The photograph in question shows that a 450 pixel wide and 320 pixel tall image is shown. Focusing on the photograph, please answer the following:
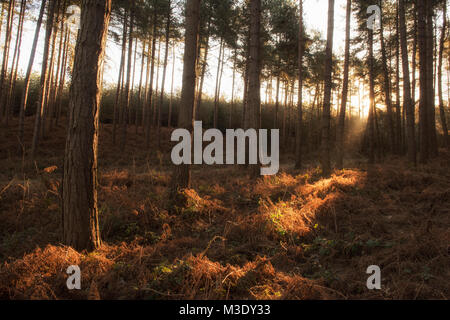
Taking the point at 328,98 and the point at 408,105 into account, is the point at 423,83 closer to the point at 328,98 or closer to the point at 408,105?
the point at 408,105

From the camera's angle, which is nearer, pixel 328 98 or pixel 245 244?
pixel 245 244

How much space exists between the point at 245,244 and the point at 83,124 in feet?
10.0

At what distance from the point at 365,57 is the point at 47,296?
56.7ft

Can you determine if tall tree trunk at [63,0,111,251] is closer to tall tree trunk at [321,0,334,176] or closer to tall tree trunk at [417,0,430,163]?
tall tree trunk at [321,0,334,176]

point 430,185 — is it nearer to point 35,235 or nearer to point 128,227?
point 128,227

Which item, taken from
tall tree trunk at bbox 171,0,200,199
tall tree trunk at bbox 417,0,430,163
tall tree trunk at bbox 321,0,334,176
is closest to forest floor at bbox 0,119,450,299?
tall tree trunk at bbox 171,0,200,199

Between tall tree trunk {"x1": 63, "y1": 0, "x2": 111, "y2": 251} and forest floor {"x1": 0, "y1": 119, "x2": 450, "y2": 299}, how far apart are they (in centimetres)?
47

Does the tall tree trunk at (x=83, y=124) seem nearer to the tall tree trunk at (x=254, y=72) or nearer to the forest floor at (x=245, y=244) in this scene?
the forest floor at (x=245, y=244)

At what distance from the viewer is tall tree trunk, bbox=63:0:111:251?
318 cm

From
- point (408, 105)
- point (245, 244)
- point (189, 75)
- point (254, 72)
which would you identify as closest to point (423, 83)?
point (408, 105)

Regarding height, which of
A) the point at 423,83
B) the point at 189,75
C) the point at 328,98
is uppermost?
the point at 423,83

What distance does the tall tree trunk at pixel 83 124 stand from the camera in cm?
318

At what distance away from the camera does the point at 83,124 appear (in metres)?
3.20

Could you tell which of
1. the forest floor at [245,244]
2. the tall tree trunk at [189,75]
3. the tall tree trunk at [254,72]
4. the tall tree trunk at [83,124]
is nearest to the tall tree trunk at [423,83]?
the forest floor at [245,244]
